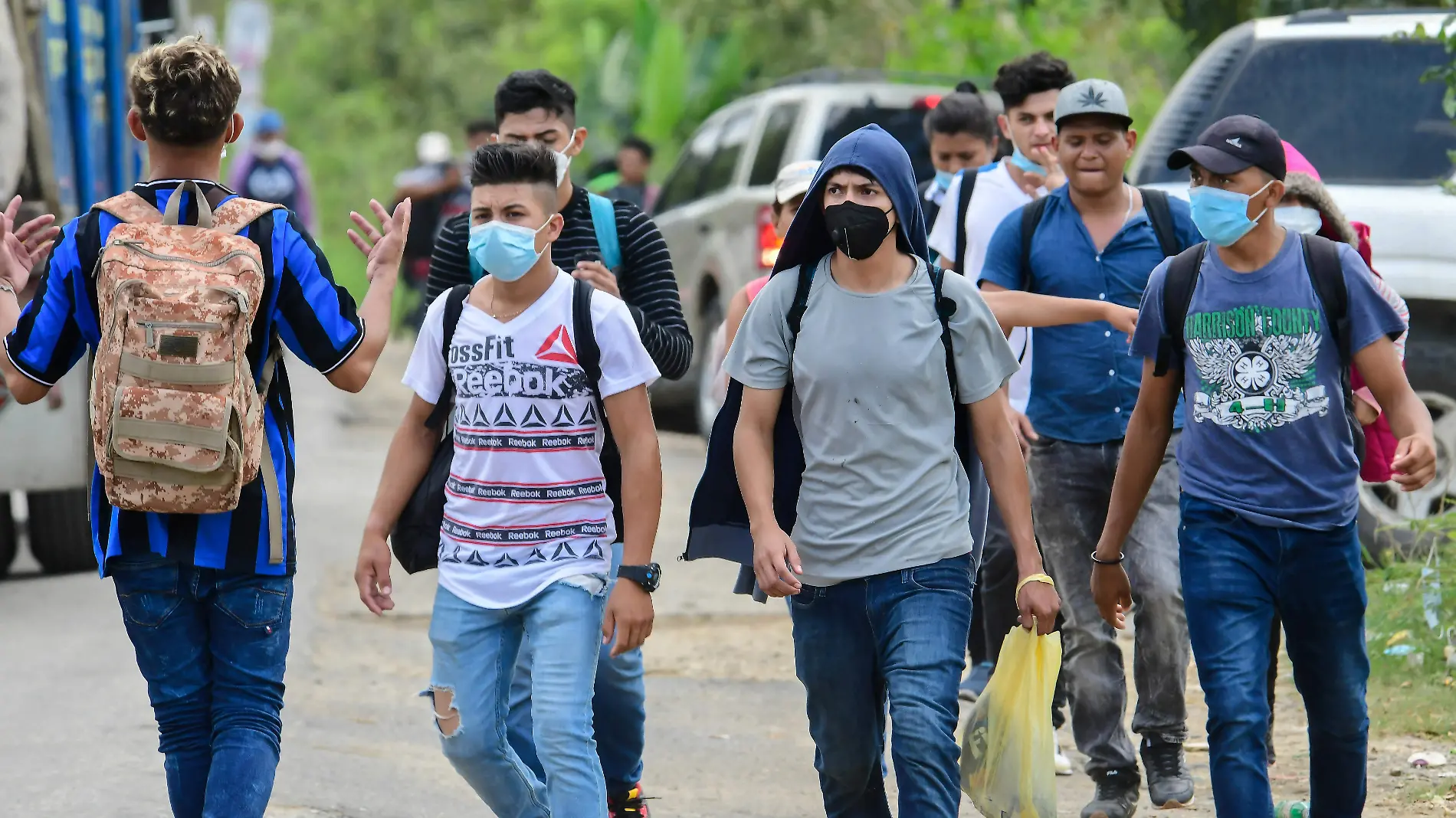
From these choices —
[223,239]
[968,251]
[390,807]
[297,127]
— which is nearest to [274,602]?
[223,239]

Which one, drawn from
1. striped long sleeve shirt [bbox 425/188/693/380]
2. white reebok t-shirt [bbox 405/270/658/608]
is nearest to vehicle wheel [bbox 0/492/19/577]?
striped long sleeve shirt [bbox 425/188/693/380]

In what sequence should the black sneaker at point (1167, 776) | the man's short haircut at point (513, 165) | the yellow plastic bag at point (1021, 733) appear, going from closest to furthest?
the yellow plastic bag at point (1021, 733) → the man's short haircut at point (513, 165) → the black sneaker at point (1167, 776)

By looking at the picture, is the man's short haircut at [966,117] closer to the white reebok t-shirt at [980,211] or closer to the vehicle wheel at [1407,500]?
the white reebok t-shirt at [980,211]

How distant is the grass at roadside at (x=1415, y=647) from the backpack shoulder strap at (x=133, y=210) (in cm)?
450

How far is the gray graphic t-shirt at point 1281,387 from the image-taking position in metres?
4.91

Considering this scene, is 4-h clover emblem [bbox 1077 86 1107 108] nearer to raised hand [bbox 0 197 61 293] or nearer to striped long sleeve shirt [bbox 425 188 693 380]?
striped long sleeve shirt [bbox 425 188 693 380]

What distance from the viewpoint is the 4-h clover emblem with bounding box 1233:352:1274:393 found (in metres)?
4.93

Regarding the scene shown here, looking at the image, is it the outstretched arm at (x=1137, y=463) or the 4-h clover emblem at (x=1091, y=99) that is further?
the 4-h clover emblem at (x=1091, y=99)

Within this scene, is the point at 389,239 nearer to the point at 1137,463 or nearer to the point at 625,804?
the point at 625,804

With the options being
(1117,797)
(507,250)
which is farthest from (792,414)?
(1117,797)

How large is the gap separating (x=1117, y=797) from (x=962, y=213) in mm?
2132

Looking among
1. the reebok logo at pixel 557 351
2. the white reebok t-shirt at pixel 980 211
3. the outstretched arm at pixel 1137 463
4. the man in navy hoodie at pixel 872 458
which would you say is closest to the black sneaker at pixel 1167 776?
the outstretched arm at pixel 1137 463

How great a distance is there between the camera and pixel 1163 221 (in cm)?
613

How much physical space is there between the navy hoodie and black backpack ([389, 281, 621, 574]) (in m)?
0.22
